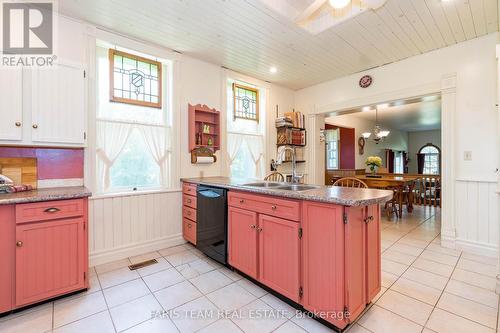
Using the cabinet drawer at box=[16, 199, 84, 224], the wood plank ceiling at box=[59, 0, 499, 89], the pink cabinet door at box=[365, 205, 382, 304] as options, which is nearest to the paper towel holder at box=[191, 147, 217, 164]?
the wood plank ceiling at box=[59, 0, 499, 89]

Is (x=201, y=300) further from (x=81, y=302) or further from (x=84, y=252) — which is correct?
(x=84, y=252)

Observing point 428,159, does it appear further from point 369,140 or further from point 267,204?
point 267,204

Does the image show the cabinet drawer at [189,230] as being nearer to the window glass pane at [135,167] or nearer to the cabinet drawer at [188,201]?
the cabinet drawer at [188,201]

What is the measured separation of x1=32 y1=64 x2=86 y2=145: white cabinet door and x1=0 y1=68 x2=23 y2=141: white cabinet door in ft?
0.31

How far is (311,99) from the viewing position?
15.3 ft

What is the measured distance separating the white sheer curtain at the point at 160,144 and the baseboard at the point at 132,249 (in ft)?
2.60

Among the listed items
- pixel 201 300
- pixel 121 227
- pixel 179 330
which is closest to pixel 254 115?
pixel 121 227

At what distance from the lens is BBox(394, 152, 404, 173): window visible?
10.5 meters

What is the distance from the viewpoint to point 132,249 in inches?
114

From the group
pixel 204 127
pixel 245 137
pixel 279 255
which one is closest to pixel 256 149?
pixel 245 137

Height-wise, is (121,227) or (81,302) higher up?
(121,227)

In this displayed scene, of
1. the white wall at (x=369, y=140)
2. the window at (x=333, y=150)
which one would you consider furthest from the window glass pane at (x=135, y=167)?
the window at (x=333, y=150)

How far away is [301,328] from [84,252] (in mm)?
1934

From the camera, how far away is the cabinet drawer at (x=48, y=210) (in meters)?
1.78
